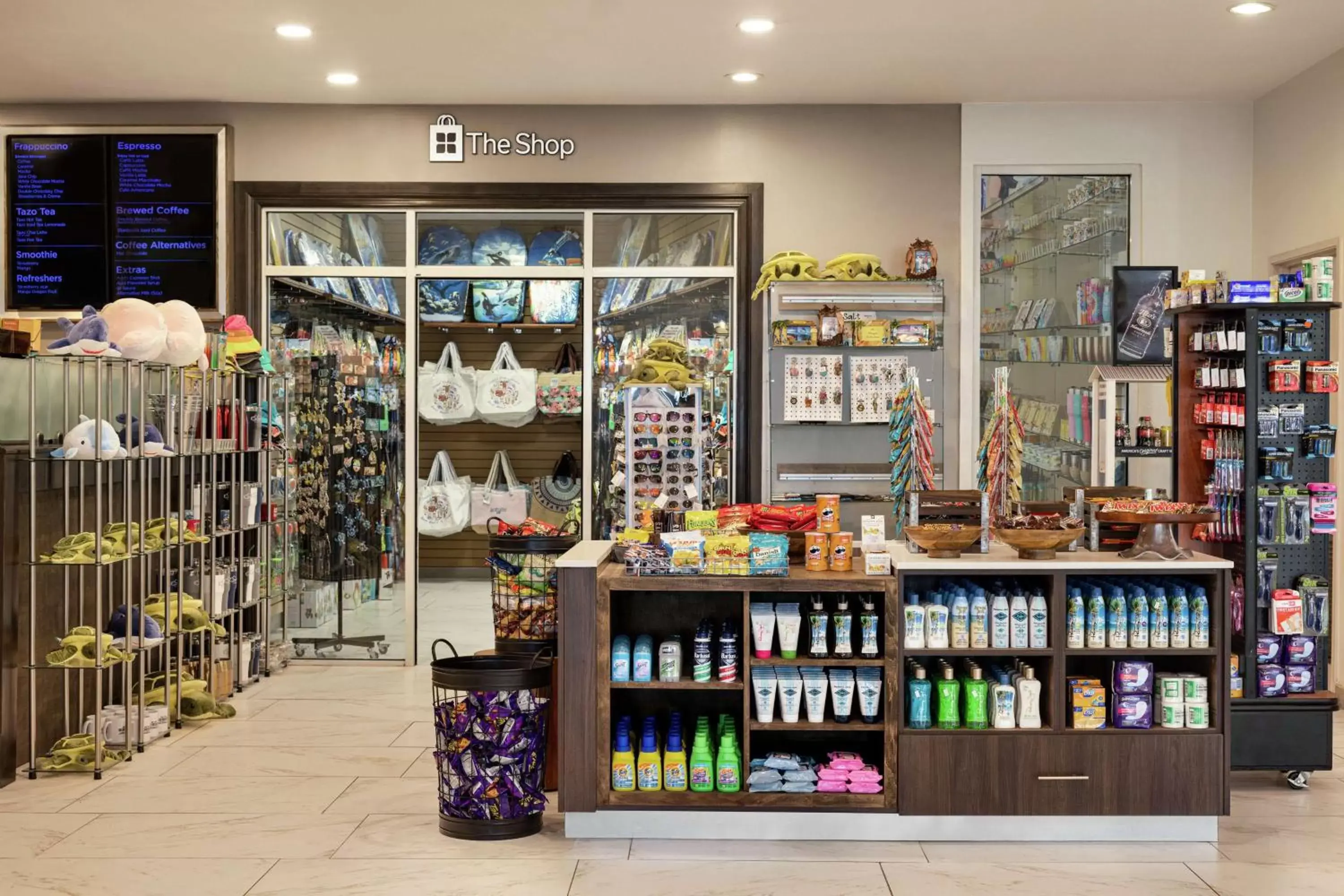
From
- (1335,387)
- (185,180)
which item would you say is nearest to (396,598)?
(185,180)

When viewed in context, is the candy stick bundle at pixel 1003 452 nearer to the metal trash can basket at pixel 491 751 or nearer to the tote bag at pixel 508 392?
the metal trash can basket at pixel 491 751

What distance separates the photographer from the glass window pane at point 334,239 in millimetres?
7234

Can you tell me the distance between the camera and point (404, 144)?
7117mm

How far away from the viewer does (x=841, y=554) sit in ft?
14.0

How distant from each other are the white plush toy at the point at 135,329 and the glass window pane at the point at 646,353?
2.44 m

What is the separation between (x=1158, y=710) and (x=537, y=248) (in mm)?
4319

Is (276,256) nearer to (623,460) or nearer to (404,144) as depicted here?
(404,144)

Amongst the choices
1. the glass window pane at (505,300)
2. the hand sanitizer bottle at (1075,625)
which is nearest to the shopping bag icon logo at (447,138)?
the glass window pane at (505,300)

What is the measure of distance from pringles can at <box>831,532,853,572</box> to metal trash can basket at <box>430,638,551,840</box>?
1.04 m

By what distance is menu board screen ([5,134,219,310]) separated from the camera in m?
7.06

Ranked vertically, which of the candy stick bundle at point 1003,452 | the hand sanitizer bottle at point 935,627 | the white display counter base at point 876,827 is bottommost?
the white display counter base at point 876,827

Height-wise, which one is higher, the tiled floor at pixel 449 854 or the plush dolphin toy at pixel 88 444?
the plush dolphin toy at pixel 88 444

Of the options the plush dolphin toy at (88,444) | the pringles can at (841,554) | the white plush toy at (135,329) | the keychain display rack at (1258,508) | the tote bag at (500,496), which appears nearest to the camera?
the pringles can at (841,554)

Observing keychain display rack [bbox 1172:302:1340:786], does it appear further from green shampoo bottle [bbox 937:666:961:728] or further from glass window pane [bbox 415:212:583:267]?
glass window pane [bbox 415:212:583:267]
